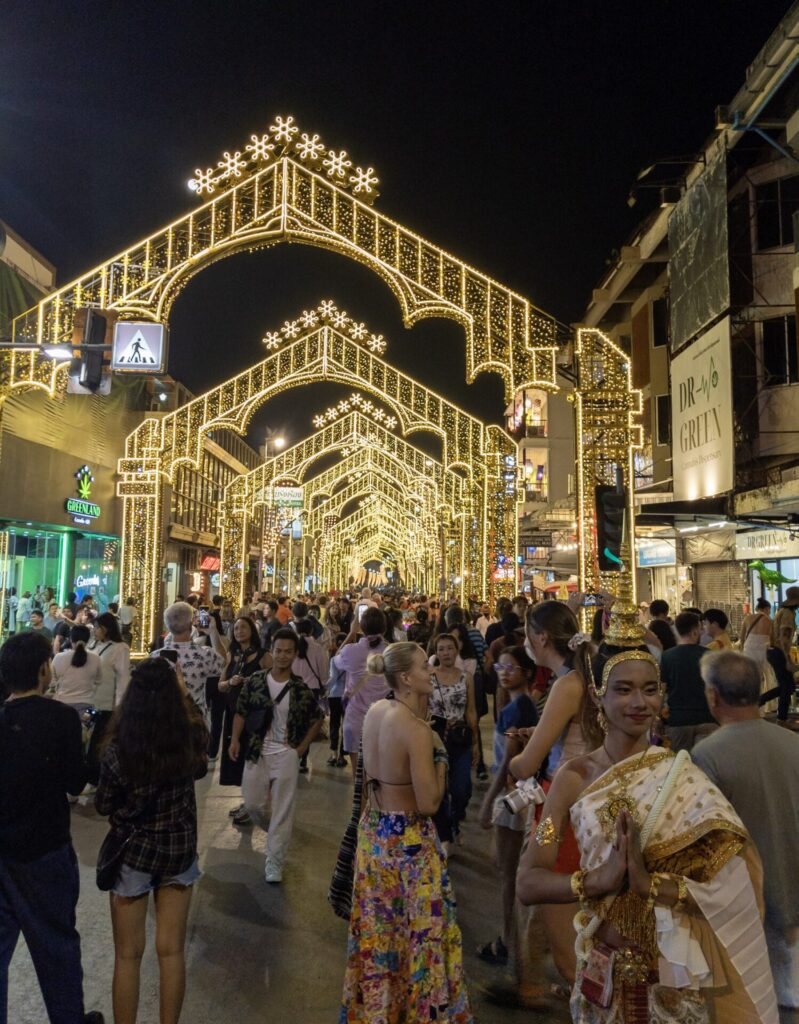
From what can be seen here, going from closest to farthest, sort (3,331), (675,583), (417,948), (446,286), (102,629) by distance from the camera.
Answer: (417,948)
(102,629)
(446,286)
(3,331)
(675,583)

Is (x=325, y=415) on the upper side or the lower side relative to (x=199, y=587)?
upper

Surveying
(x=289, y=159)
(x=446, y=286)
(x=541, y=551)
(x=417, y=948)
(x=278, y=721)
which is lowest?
(x=417, y=948)

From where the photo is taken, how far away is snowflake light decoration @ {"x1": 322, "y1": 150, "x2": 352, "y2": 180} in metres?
15.2

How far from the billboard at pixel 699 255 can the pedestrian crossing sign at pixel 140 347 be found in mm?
12216

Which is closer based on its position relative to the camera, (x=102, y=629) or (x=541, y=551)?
(x=102, y=629)

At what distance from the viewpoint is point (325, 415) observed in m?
26.7

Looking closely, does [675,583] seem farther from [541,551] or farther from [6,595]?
[6,595]

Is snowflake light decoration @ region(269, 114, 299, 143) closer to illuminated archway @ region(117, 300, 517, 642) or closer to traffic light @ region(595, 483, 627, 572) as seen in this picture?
illuminated archway @ region(117, 300, 517, 642)

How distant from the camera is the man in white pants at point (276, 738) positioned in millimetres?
6172

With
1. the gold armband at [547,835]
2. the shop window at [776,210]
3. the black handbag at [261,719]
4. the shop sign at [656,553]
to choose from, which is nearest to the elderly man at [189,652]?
the black handbag at [261,719]

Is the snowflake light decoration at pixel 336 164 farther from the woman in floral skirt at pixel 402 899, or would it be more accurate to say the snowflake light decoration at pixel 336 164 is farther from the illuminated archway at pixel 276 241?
the woman in floral skirt at pixel 402 899

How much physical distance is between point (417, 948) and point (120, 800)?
1.57 m

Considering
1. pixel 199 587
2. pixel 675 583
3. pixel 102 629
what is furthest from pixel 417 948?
pixel 199 587

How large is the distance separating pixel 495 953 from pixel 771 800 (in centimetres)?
239
